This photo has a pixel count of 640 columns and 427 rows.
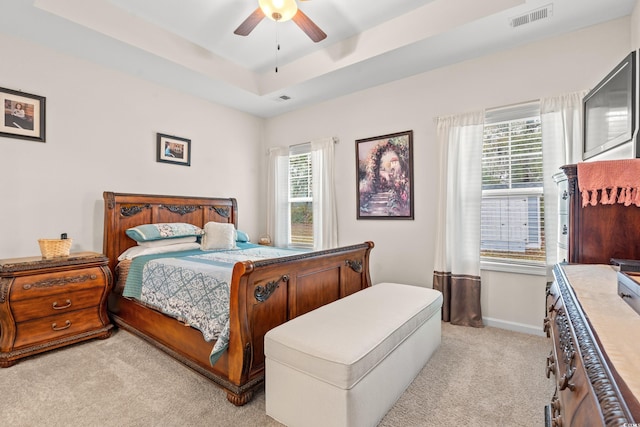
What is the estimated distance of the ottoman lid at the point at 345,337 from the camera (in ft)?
4.92

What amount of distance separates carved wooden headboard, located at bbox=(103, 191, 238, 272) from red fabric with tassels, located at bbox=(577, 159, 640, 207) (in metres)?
4.04

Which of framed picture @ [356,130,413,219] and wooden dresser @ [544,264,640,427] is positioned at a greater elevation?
framed picture @ [356,130,413,219]

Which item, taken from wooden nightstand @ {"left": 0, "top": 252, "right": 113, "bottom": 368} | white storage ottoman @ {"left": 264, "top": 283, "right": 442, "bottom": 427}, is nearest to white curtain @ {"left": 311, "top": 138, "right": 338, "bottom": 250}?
white storage ottoman @ {"left": 264, "top": 283, "right": 442, "bottom": 427}

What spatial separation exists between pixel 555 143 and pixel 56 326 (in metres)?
4.81

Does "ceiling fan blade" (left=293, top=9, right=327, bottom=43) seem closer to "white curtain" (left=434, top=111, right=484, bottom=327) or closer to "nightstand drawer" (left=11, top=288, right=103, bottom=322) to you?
"white curtain" (left=434, top=111, right=484, bottom=327)

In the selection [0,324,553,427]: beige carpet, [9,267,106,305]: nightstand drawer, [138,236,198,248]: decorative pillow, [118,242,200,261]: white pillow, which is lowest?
[0,324,553,427]: beige carpet

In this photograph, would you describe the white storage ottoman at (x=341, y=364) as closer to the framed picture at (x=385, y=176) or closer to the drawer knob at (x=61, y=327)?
the framed picture at (x=385, y=176)

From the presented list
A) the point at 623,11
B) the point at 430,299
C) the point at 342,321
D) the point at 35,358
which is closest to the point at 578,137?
the point at 623,11

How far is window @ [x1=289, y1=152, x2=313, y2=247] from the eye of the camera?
15.7 feet

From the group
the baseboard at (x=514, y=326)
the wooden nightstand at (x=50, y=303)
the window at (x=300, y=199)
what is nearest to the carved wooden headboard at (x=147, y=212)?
the wooden nightstand at (x=50, y=303)

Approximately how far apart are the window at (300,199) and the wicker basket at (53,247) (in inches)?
112

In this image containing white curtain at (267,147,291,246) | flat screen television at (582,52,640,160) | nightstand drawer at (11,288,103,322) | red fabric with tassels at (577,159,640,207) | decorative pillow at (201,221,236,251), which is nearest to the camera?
red fabric with tassels at (577,159,640,207)

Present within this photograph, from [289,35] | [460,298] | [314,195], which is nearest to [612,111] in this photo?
[460,298]

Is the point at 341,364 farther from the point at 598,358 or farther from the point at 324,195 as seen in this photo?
the point at 324,195
